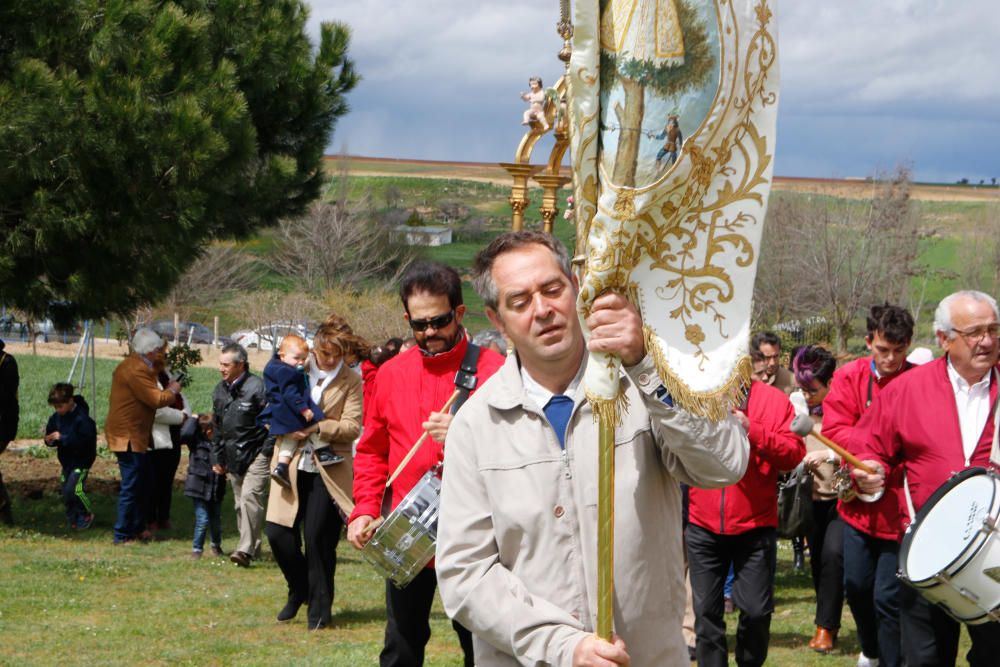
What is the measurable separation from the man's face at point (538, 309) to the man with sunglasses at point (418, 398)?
2165 mm

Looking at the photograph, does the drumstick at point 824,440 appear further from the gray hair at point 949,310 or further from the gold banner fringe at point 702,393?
the gold banner fringe at point 702,393

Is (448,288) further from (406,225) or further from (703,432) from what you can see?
(406,225)

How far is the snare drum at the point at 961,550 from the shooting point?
5.54m

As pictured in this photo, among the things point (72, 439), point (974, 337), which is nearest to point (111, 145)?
point (72, 439)

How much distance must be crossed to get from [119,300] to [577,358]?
11.7 metres

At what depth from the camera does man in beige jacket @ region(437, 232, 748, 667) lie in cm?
360

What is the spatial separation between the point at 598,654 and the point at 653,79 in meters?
1.53

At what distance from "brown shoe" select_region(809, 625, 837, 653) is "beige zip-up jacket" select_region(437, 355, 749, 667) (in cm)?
546

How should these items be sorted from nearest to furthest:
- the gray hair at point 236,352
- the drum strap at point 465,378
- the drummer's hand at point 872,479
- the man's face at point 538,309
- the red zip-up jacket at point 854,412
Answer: the man's face at point 538,309
the drum strap at point 465,378
the drummer's hand at point 872,479
the red zip-up jacket at point 854,412
the gray hair at point 236,352

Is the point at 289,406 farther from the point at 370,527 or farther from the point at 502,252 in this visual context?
the point at 502,252

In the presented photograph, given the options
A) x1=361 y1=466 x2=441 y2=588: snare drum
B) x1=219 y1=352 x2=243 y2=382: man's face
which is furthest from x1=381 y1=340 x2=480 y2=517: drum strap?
x1=219 y1=352 x2=243 y2=382: man's face

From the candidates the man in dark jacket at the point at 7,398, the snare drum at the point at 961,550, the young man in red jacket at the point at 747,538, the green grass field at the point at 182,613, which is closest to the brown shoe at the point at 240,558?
the green grass field at the point at 182,613

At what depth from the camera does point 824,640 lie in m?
8.90

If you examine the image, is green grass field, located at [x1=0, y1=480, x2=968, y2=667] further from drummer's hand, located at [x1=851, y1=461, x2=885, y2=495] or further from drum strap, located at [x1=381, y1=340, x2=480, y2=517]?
drum strap, located at [x1=381, y1=340, x2=480, y2=517]
